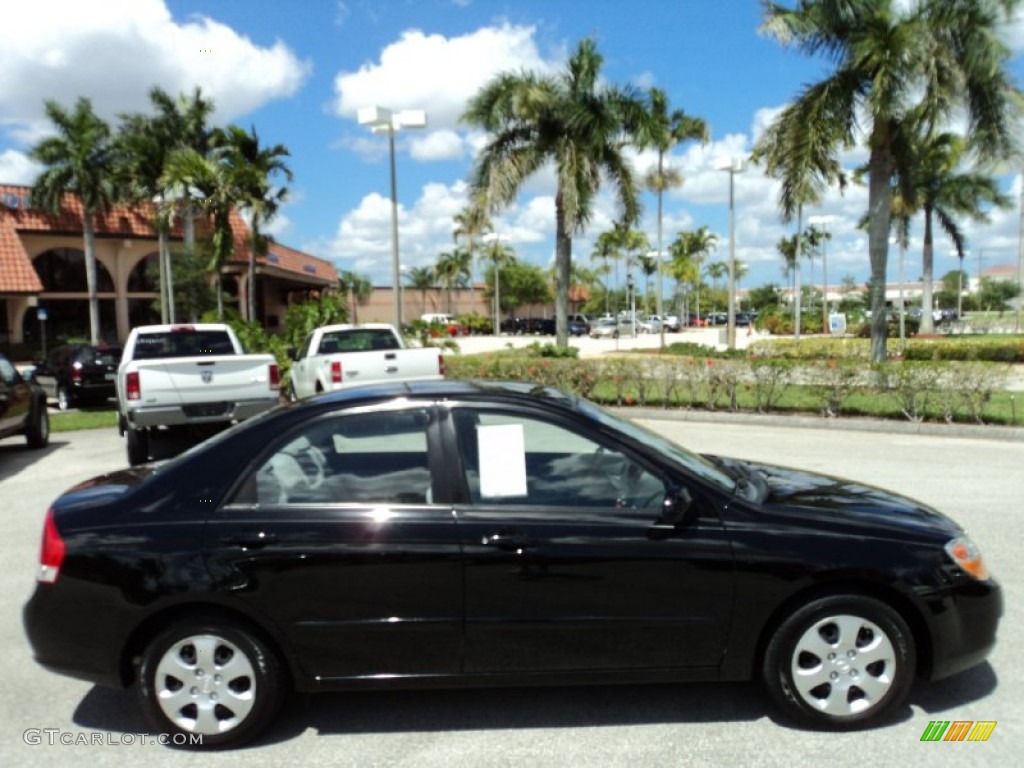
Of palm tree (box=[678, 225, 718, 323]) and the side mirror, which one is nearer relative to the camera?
the side mirror

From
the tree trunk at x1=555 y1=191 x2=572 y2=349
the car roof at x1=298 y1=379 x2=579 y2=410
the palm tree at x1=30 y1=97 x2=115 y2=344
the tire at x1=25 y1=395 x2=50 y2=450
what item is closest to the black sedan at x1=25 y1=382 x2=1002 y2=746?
the car roof at x1=298 y1=379 x2=579 y2=410

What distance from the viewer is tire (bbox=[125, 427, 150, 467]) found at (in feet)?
33.7

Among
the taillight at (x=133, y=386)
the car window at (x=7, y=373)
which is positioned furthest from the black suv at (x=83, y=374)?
the taillight at (x=133, y=386)

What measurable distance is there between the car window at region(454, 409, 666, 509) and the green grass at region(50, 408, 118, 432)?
43.4 feet

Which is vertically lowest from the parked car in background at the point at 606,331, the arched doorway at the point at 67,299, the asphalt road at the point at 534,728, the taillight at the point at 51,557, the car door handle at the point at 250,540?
the asphalt road at the point at 534,728

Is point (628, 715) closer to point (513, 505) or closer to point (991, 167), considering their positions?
point (513, 505)

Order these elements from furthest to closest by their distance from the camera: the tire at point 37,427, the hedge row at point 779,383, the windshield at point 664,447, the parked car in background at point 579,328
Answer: the parked car in background at point 579,328, the hedge row at point 779,383, the tire at point 37,427, the windshield at point 664,447

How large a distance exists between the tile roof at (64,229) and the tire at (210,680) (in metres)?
32.3

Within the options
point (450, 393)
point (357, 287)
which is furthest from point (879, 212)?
point (357, 287)

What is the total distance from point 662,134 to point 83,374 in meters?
16.3

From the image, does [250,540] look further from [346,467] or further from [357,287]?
[357,287]

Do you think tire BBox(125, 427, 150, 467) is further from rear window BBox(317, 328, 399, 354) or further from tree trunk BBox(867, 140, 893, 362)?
tree trunk BBox(867, 140, 893, 362)

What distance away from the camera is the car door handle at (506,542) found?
11.4ft

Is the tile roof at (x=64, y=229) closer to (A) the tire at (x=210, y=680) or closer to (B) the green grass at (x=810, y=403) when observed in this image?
(B) the green grass at (x=810, y=403)
